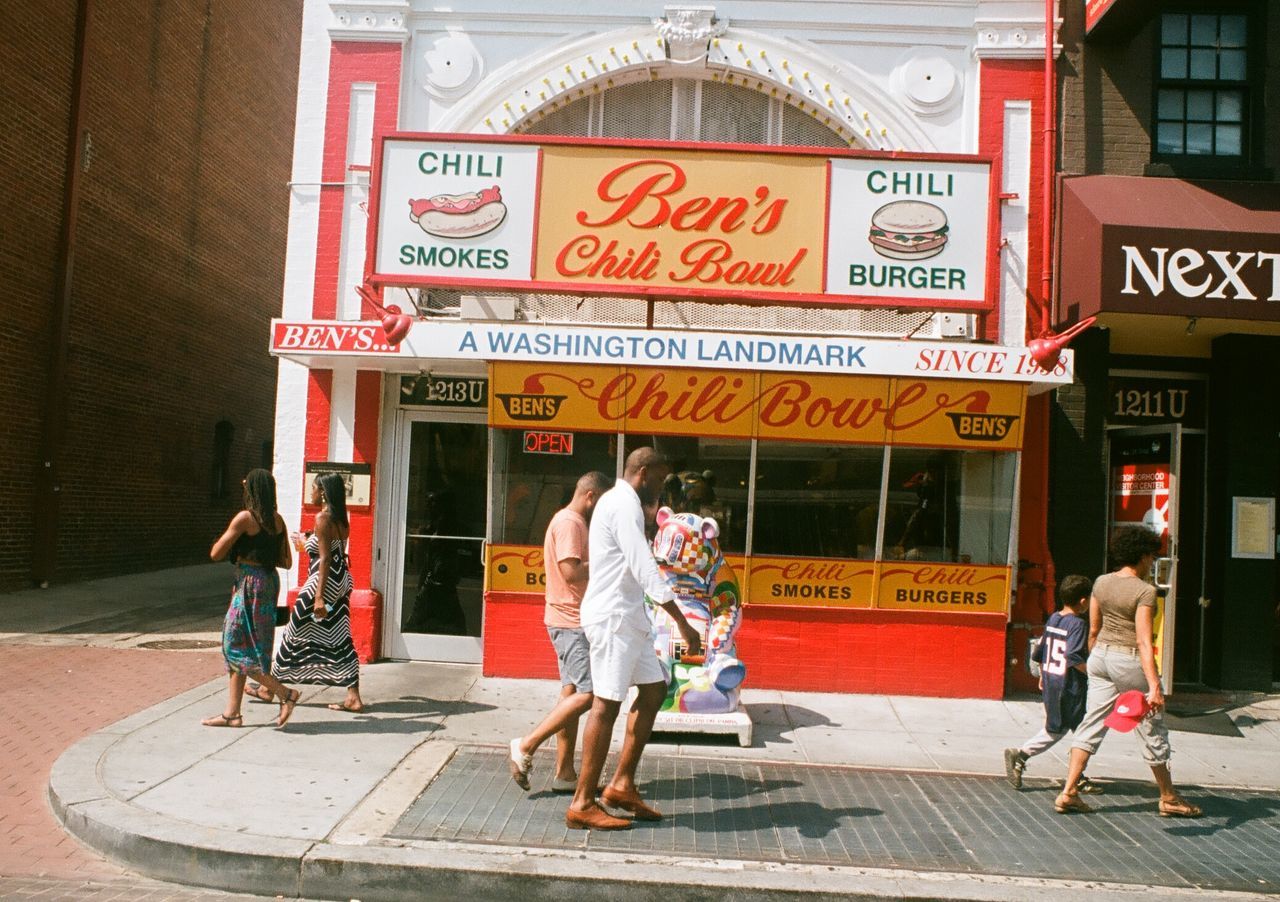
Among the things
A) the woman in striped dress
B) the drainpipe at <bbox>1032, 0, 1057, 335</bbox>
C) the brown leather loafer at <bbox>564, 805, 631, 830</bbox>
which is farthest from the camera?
the drainpipe at <bbox>1032, 0, 1057, 335</bbox>

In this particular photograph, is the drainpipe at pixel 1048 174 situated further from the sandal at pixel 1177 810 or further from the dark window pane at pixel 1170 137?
the sandal at pixel 1177 810

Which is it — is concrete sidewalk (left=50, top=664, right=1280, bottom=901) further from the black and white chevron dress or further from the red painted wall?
the red painted wall

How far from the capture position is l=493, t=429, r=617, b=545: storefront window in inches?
361

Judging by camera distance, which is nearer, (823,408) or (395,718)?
(395,718)

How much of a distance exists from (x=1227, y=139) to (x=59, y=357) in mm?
13961

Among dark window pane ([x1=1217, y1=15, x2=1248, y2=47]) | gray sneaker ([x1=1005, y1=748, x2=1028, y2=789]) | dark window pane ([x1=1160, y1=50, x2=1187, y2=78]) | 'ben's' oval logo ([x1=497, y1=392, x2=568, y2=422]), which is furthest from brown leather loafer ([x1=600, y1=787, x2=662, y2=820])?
dark window pane ([x1=1217, y1=15, x2=1248, y2=47])

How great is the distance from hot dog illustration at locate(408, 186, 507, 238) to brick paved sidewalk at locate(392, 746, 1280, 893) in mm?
4405

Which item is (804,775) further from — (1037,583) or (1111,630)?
(1037,583)

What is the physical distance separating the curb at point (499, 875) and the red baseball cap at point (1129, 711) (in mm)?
1076

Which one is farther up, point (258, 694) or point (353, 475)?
point (353, 475)

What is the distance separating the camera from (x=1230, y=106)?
984 cm

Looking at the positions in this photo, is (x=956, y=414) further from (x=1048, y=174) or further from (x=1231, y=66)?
(x=1231, y=66)

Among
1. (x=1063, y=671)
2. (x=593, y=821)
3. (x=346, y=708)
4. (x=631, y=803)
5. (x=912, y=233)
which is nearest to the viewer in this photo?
(x=593, y=821)

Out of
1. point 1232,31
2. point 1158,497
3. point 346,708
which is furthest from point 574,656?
point 1232,31
